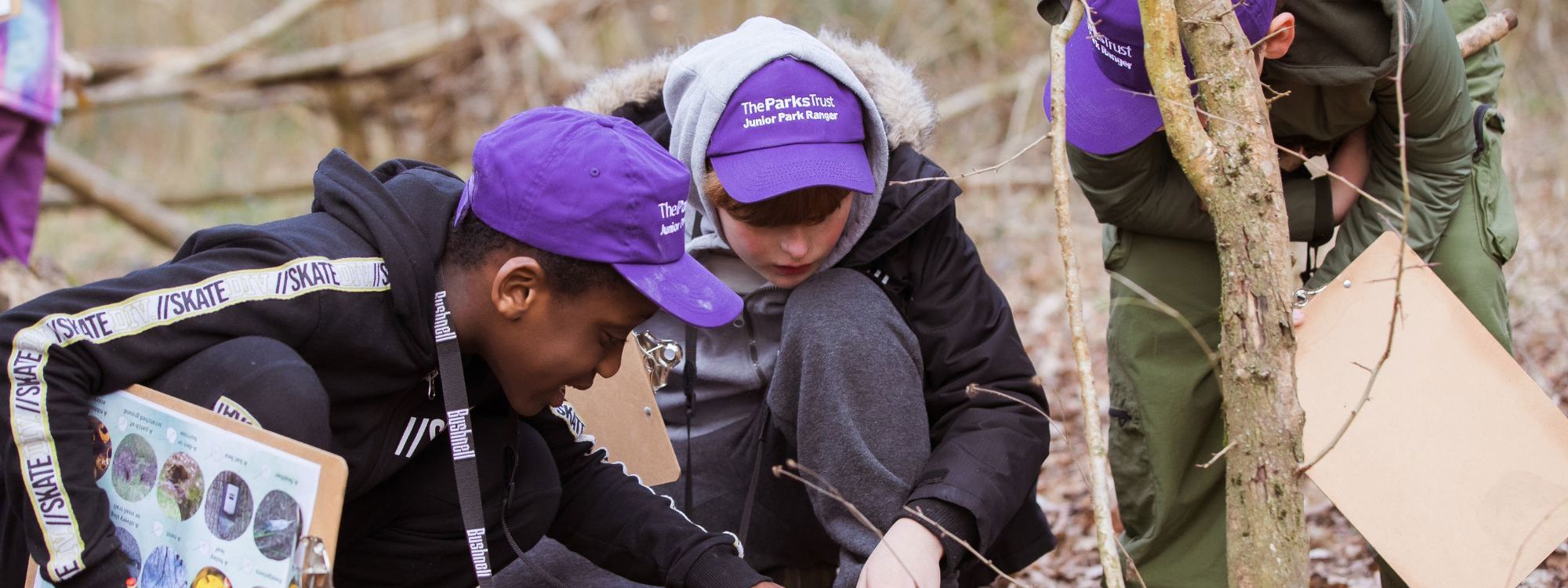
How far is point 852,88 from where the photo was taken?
2451mm

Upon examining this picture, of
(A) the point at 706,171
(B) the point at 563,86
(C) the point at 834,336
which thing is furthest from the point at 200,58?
(C) the point at 834,336

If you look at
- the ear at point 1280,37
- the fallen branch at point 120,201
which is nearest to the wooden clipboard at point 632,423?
the ear at point 1280,37

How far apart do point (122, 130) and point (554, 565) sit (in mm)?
12289

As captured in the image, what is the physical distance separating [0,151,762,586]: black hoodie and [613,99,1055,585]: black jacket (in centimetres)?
49

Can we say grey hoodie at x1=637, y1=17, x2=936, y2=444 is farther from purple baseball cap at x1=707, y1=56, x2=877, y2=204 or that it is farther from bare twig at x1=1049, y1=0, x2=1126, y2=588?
bare twig at x1=1049, y1=0, x2=1126, y2=588

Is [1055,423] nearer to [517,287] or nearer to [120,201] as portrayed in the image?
[517,287]

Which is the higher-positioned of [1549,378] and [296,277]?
[296,277]

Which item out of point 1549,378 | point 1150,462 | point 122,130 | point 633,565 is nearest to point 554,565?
point 633,565

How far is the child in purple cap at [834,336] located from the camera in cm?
236

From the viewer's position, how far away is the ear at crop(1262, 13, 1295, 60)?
6.97 ft

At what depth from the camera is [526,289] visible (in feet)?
6.48

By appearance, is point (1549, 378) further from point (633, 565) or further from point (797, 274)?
point (633, 565)

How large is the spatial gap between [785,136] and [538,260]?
585 millimetres

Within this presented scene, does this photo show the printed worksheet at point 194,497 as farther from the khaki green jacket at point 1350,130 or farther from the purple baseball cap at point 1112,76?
the khaki green jacket at point 1350,130
